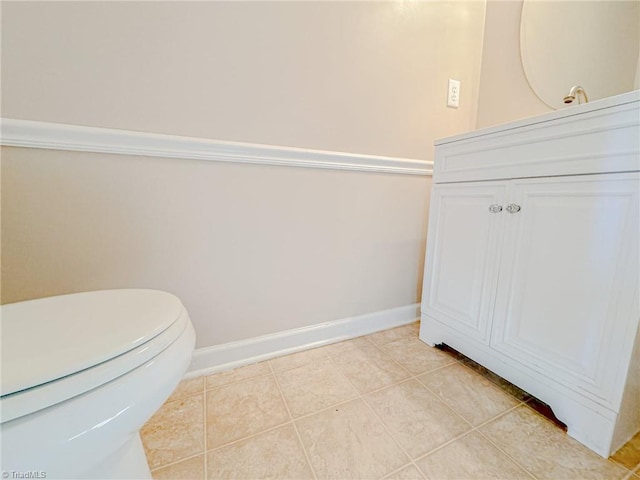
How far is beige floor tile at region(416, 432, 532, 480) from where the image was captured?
62 cm

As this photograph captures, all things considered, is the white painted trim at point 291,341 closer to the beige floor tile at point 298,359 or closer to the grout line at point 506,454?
the beige floor tile at point 298,359

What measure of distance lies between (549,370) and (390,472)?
21.0 inches

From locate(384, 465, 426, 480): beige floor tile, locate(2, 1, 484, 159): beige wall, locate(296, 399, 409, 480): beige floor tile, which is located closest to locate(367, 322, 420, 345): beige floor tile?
locate(296, 399, 409, 480): beige floor tile

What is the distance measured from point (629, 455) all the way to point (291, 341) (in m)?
1.00

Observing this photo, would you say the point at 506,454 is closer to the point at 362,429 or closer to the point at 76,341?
the point at 362,429

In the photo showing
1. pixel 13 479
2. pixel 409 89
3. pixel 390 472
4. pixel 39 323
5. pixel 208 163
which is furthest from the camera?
pixel 409 89

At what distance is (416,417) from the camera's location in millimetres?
783

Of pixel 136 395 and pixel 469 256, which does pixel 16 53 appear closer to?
pixel 136 395

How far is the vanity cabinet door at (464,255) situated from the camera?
89cm

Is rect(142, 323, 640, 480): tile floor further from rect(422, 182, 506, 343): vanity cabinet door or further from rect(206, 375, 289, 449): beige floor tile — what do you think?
rect(422, 182, 506, 343): vanity cabinet door

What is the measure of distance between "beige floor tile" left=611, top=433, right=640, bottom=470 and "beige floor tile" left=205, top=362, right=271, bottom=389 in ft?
3.23

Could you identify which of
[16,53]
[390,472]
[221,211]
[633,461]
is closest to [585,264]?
[633,461]

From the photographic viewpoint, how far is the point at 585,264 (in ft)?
2.21

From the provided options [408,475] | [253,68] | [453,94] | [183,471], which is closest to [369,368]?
[408,475]
